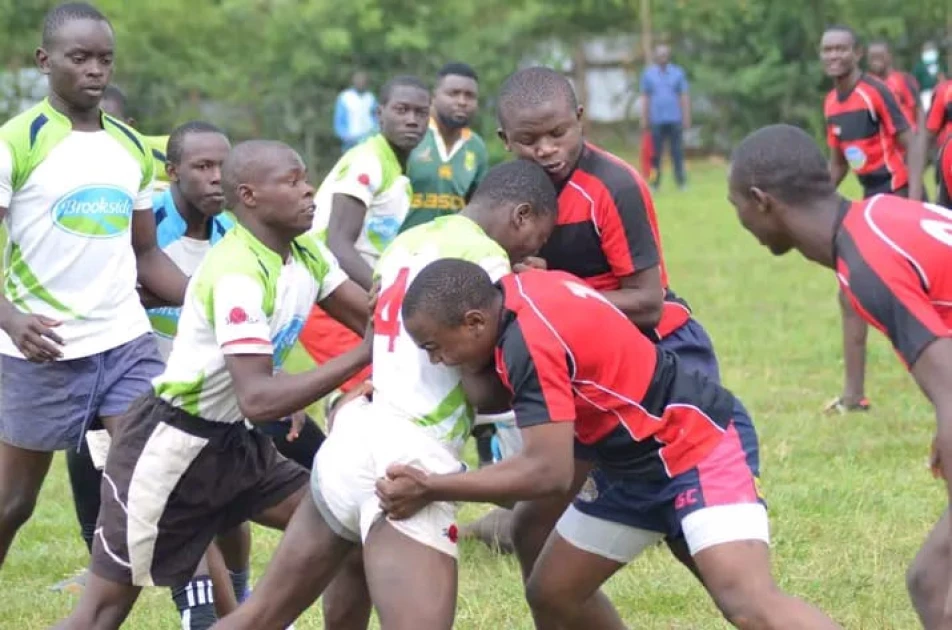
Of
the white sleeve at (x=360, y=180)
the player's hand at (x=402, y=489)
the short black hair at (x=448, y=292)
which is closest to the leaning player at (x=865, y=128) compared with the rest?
the white sleeve at (x=360, y=180)

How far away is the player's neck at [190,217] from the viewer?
20.6 ft

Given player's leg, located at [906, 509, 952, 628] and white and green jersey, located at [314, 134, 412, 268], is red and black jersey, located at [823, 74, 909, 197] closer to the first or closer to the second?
white and green jersey, located at [314, 134, 412, 268]

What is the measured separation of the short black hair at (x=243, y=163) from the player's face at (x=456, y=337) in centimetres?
93

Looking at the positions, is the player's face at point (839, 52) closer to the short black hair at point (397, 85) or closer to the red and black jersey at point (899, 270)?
the short black hair at point (397, 85)

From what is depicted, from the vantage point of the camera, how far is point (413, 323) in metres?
4.32

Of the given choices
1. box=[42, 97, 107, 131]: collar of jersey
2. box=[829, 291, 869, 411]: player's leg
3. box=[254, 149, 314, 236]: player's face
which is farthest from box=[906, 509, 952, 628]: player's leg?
box=[829, 291, 869, 411]: player's leg

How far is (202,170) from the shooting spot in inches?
242

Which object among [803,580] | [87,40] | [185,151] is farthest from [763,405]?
[87,40]

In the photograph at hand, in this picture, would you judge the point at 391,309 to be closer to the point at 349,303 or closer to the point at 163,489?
the point at 349,303

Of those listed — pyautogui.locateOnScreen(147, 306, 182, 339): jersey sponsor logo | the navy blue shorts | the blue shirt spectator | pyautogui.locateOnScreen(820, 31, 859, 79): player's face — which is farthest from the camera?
the blue shirt spectator

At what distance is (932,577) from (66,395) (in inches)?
113

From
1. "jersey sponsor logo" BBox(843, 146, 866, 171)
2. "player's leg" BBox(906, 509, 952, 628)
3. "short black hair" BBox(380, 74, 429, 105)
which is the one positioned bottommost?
"jersey sponsor logo" BBox(843, 146, 866, 171)

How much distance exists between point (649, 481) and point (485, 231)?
84 cm

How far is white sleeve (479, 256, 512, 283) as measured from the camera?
4.54 meters
